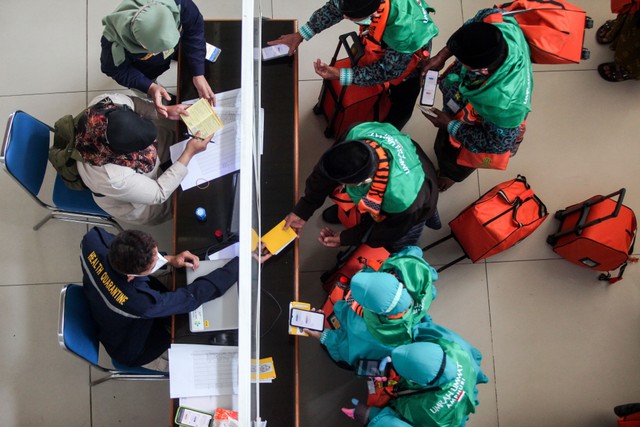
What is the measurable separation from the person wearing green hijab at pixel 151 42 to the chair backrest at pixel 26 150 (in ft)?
1.49

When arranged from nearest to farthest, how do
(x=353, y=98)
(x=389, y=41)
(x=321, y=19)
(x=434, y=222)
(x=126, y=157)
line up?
(x=126, y=157) → (x=389, y=41) → (x=321, y=19) → (x=353, y=98) → (x=434, y=222)

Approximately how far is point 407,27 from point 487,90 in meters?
0.47

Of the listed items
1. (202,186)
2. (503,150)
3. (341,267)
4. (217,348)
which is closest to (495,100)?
(503,150)

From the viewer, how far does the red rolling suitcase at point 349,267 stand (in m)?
2.46

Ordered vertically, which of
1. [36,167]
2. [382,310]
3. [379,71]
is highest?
[379,71]

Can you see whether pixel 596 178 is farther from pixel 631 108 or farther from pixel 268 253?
pixel 268 253

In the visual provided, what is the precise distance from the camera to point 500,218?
105 inches

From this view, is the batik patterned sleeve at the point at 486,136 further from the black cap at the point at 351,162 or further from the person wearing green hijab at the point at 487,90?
the black cap at the point at 351,162

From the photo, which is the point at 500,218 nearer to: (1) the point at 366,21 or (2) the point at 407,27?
(2) the point at 407,27

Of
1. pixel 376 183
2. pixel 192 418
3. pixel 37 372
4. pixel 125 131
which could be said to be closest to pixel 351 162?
pixel 376 183

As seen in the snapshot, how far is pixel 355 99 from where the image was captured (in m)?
2.64

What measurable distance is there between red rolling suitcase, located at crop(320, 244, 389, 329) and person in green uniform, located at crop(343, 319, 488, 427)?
1.56 feet

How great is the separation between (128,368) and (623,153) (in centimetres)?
335

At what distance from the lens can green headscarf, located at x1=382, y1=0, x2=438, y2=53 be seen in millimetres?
2160
